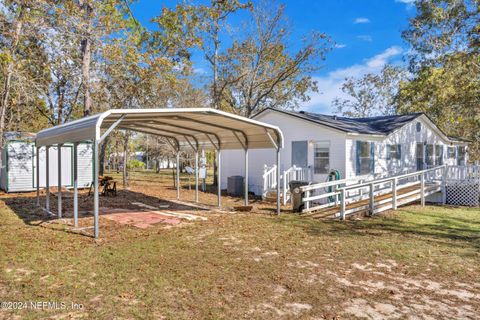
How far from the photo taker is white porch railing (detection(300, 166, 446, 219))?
391 inches

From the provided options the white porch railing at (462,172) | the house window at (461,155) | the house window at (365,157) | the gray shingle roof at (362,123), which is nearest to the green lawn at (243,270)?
the house window at (365,157)

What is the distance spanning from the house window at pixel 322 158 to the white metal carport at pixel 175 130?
3543mm

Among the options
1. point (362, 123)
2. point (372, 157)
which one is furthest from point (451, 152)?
point (372, 157)

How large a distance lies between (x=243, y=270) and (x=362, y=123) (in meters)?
12.8

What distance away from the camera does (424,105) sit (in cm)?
2473

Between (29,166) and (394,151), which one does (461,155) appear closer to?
(394,151)

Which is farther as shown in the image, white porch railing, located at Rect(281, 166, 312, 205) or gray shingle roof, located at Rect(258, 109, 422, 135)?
gray shingle roof, located at Rect(258, 109, 422, 135)

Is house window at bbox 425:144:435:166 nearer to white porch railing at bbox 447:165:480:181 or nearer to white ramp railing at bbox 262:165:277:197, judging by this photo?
white porch railing at bbox 447:165:480:181

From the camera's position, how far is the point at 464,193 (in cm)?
1305

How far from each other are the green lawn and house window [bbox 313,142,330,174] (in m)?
5.16

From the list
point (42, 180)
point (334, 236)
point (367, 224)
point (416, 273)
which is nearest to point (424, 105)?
point (367, 224)

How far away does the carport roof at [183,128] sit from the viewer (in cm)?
724

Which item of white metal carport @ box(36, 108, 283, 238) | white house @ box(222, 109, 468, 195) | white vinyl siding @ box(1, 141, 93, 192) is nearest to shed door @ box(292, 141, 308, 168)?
white house @ box(222, 109, 468, 195)

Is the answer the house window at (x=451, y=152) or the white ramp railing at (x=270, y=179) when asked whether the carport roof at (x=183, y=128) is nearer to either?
the white ramp railing at (x=270, y=179)
